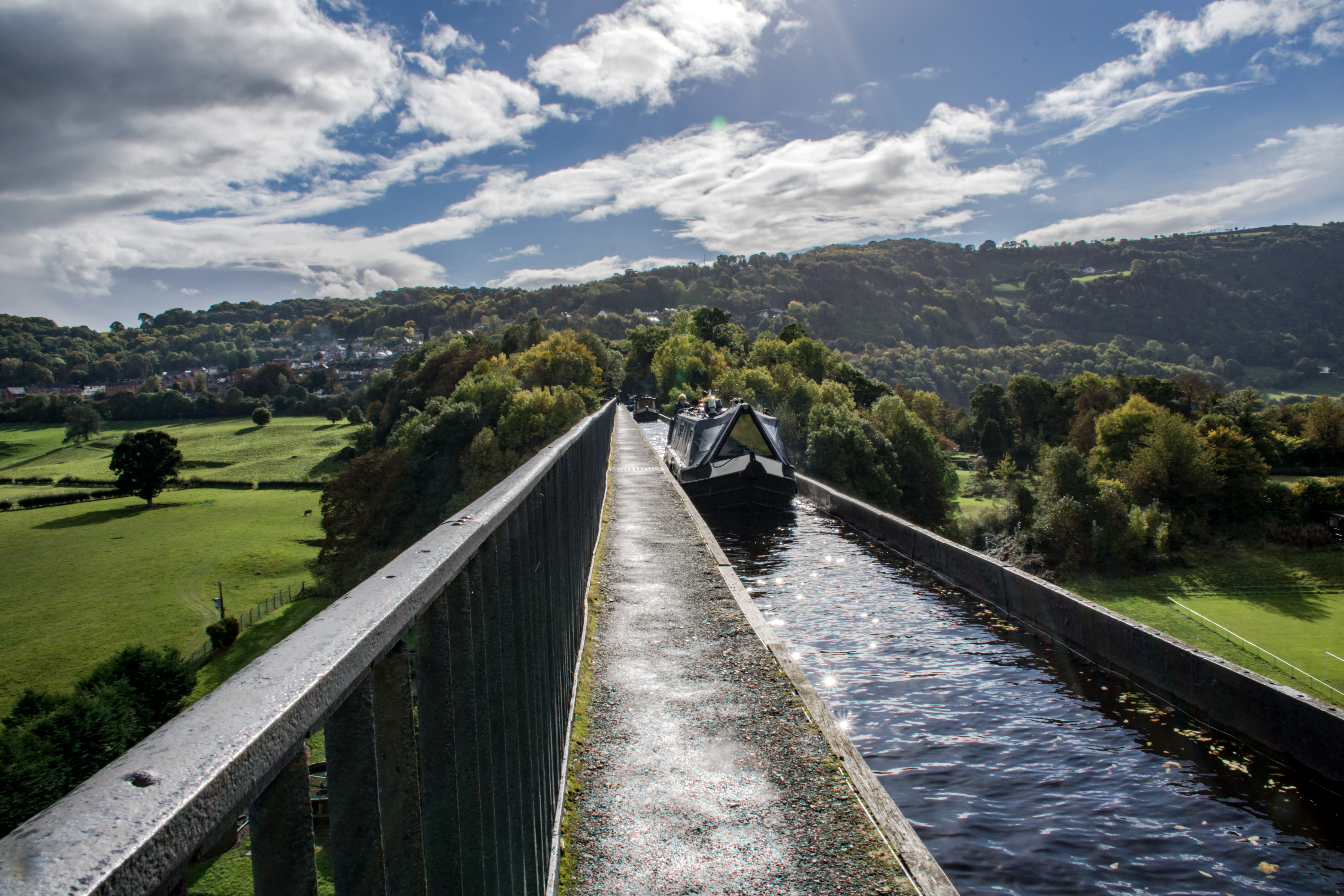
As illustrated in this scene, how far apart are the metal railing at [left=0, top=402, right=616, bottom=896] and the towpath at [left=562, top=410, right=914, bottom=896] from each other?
1.11 metres

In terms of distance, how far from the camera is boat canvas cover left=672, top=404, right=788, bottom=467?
80.1ft

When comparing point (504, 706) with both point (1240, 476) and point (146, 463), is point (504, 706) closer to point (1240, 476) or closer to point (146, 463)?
point (1240, 476)

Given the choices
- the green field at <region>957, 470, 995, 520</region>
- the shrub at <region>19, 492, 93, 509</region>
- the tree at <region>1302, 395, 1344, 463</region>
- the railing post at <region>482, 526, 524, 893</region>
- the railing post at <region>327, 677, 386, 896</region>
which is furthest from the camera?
the shrub at <region>19, 492, 93, 509</region>

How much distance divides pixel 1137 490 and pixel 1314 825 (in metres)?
52.2

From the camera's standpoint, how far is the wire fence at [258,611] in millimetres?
44500

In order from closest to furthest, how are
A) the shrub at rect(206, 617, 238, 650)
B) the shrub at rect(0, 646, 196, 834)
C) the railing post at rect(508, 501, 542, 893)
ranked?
1. the railing post at rect(508, 501, 542, 893)
2. the shrub at rect(0, 646, 196, 834)
3. the shrub at rect(206, 617, 238, 650)

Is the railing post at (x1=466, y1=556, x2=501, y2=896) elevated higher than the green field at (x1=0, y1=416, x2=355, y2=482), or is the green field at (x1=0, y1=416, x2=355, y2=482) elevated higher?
the railing post at (x1=466, y1=556, x2=501, y2=896)

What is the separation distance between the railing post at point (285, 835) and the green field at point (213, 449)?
338 ft

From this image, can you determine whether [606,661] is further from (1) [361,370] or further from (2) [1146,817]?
(1) [361,370]

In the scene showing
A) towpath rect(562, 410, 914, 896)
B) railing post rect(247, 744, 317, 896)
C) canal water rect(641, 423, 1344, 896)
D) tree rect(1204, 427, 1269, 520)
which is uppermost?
railing post rect(247, 744, 317, 896)

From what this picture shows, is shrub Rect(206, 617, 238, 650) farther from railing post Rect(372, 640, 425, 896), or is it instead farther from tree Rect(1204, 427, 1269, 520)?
tree Rect(1204, 427, 1269, 520)

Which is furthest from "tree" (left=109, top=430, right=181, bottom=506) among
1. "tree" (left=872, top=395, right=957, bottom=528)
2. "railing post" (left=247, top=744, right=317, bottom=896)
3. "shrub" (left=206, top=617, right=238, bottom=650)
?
"railing post" (left=247, top=744, right=317, bottom=896)

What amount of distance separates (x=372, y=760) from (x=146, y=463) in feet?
322

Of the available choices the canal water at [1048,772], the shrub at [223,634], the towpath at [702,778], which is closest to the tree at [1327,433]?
the canal water at [1048,772]
